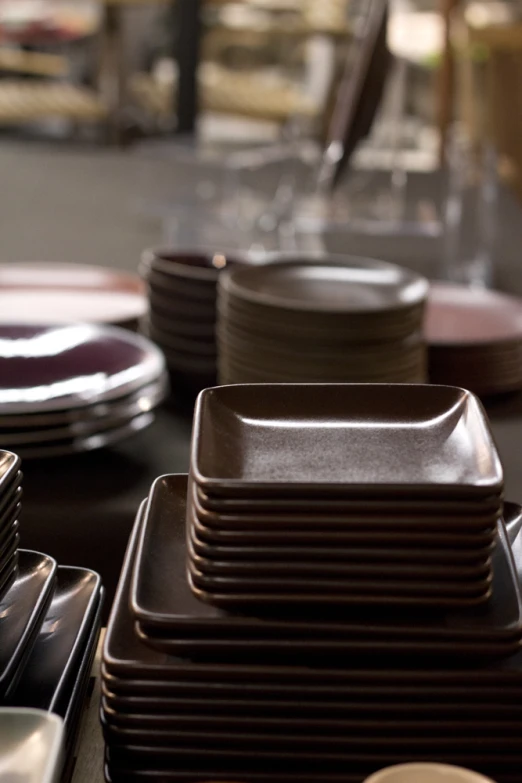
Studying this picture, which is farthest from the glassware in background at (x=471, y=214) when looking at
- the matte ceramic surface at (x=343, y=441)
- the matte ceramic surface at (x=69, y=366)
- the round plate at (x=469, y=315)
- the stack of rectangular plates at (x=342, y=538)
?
the stack of rectangular plates at (x=342, y=538)

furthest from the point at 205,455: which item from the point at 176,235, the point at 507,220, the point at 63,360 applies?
the point at 507,220

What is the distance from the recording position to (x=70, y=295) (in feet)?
4.23

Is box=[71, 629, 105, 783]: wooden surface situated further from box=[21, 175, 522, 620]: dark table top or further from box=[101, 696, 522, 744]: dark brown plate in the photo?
box=[21, 175, 522, 620]: dark table top

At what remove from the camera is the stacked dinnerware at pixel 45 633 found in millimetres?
506

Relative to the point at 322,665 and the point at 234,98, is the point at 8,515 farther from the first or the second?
the point at 234,98

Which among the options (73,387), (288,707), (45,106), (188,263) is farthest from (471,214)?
(45,106)

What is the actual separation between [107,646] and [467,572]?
0.17 m

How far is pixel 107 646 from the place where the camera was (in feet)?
1.58

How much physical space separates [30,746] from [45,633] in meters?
0.15

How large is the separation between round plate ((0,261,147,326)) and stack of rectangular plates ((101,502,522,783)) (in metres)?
0.72

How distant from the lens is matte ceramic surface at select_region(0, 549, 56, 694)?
495 mm

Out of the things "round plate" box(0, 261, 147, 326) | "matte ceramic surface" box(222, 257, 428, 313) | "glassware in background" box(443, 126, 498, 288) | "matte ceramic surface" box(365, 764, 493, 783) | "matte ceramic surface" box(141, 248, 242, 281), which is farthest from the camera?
"glassware in background" box(443, 126, 498, 288)

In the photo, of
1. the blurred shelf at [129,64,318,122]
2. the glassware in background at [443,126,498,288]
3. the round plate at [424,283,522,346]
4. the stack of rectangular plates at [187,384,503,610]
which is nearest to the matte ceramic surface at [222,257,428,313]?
the round plate at [424,283,522,346]

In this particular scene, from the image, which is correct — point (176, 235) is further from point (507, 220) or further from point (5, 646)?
point (5, 646)
